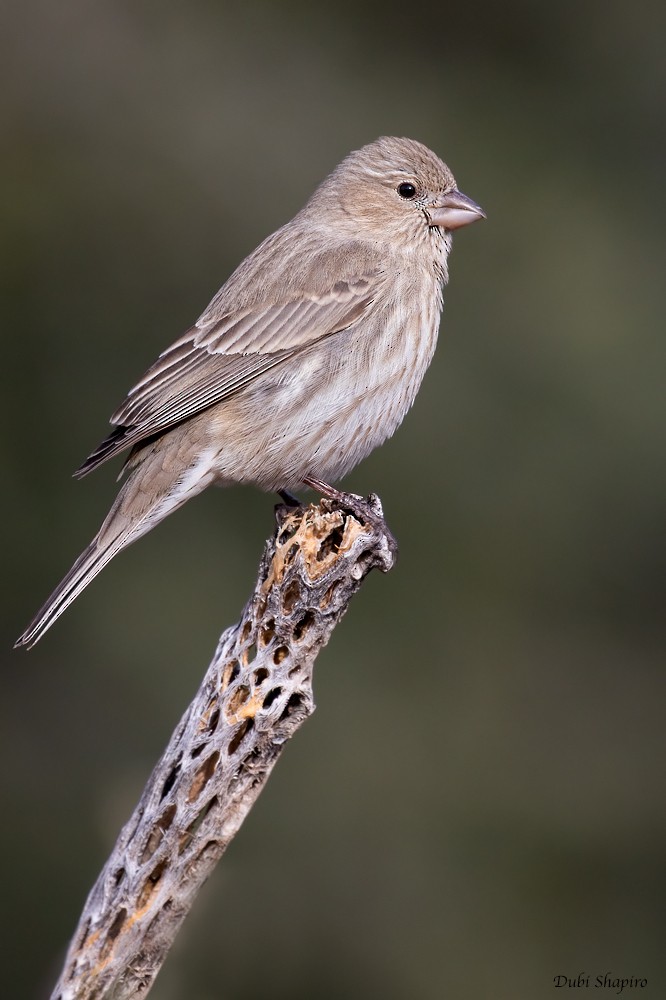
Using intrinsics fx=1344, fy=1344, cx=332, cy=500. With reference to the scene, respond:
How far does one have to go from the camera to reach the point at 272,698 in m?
4.07

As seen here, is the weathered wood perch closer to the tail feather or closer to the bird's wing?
the tail feather

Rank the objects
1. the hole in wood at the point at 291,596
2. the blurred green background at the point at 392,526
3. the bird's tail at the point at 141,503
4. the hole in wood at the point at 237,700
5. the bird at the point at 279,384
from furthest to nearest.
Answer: the blurred green background at the point at 392,526, the bird at the point at 279,384, the bird's tail at the point at 141,503, the hole in wood at the point at 291,596, the hole in wood at the point at 237,700

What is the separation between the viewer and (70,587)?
493cm

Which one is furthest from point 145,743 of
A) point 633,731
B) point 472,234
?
point 472,234

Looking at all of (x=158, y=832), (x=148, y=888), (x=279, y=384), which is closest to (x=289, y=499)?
(x=279, y=384)

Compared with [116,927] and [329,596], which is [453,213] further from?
[116,927]

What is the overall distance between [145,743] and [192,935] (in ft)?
5.20

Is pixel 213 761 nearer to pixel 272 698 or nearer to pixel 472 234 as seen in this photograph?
pixel 272 698

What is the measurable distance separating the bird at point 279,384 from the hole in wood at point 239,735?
1.15m

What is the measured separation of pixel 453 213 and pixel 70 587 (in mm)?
2320

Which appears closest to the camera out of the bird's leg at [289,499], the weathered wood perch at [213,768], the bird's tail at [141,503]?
the weathered wood perch at [213,768]

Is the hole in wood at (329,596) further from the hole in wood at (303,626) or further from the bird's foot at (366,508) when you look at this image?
the bird's foot at (366,508)

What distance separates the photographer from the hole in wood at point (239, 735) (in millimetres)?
4042

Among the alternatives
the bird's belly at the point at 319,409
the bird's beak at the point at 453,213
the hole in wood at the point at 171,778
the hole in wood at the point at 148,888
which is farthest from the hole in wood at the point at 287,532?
the bird's beak at the point at 453,213
